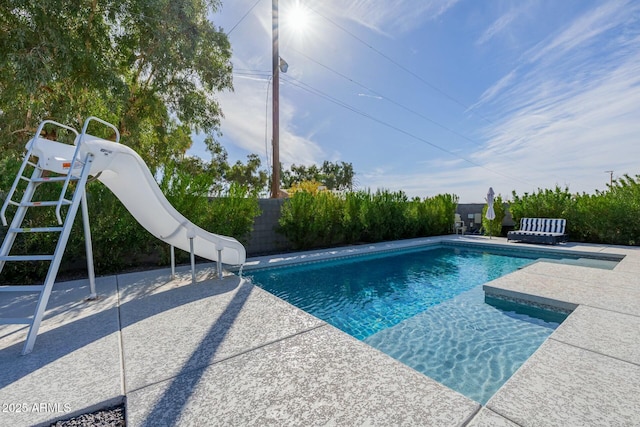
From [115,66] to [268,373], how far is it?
10.0m

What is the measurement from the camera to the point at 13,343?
8.03 ft

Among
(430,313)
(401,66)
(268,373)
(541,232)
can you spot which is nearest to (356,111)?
(401,66)

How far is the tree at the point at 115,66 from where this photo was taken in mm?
6258

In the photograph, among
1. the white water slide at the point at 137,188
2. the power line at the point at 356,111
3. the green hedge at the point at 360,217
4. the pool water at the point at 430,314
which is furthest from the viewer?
the power line at the point at 356,111

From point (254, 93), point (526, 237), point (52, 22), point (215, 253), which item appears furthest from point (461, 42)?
point (52, 22)

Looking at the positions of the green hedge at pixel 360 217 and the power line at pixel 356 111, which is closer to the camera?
the green hedge at pixel 360 217

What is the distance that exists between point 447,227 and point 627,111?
23.0 ft

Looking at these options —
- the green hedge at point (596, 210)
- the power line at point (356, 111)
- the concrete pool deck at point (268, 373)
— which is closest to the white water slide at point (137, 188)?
the concrete pool deck at point (268, 373)

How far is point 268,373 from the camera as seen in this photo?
193 cm

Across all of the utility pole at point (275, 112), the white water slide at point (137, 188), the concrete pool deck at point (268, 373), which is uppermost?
the utility pole at point (275, 112)

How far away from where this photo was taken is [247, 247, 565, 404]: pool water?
267 cm

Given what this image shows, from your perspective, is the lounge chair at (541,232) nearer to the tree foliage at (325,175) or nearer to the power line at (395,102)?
the power line at (395,102)

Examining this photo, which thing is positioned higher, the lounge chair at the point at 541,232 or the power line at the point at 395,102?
the power line at the point at 395,102

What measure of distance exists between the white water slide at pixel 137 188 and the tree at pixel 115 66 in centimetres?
531
